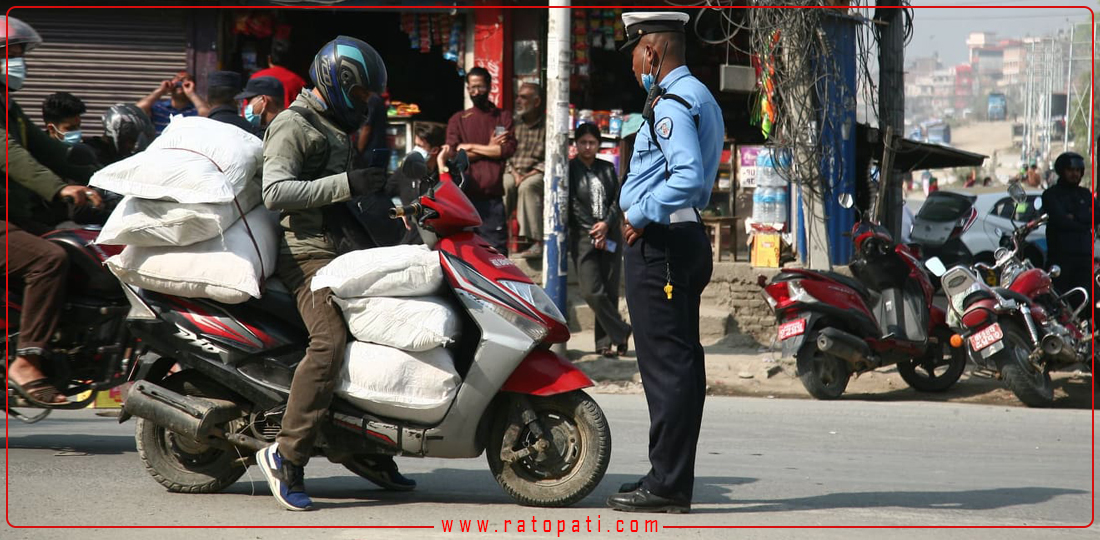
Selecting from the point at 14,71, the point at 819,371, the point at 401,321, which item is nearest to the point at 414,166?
the point at 401,321

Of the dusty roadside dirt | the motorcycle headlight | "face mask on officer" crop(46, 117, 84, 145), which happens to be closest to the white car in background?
the dusty roadside dirt

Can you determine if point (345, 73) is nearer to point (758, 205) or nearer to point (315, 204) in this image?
point (315, 204)

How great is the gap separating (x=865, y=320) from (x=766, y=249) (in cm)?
365

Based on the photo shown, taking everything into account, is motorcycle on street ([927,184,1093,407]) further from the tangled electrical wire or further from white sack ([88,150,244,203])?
white sack ([88,150,244,203])

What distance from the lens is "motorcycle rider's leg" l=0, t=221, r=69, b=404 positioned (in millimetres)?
5883

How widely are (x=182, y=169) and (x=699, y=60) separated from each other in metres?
11.6

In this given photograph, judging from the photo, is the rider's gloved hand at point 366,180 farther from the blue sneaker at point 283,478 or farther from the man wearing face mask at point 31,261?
the man wearing face mask at point 31,261

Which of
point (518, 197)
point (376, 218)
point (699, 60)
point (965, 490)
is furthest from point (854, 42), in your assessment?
point (376, 218)

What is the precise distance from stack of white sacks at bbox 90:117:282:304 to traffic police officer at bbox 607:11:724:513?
1.58 m

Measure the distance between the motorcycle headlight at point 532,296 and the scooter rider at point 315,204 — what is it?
0.67 meters

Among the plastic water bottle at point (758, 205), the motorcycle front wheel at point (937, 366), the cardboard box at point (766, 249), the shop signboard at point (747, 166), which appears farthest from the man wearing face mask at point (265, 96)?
the shop signboard at point (747, 166)

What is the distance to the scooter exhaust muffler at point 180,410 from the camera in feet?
16.7

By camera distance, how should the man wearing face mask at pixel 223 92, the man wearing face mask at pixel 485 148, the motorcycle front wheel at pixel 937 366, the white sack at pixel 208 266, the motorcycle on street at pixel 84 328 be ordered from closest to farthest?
the white sack at pixel 208 266 < the motorcycle on street at pixel 84 328 < the man wearing face mask at pixel 223 92 < the motorcycle front wheel at pixel 937 366 < the man wearing face mask at pixel 485 148

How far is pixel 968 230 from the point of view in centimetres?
1994
